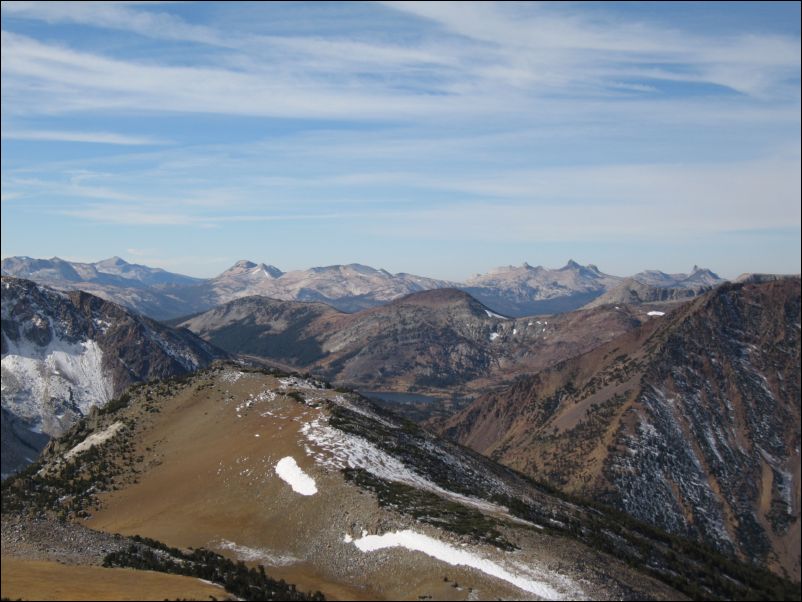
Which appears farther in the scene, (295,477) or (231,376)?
(231,376)

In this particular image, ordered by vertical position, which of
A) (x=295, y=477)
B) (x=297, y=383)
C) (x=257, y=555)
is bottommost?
(x=297, y=383)

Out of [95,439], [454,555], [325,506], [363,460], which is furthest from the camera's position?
[95,439]

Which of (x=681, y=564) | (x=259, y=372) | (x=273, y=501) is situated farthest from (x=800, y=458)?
(x=273, y=501)

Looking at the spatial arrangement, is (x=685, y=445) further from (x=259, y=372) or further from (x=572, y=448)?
(x=259, y=372)

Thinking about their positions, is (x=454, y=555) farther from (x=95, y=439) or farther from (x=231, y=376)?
(x=231, y=376)

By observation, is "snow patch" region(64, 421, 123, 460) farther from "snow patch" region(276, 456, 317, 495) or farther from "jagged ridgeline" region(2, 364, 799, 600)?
"snow patch" region(276, 456, 317, 495)

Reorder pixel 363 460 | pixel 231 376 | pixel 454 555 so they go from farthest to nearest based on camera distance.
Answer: pixel 231 376
pixel 363 460
pixel 454 555

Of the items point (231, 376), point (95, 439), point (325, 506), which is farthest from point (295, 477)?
point (231, 376)
